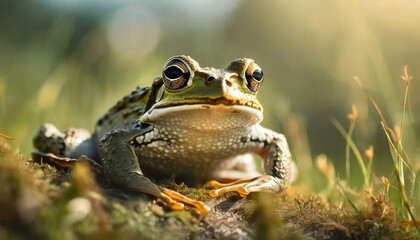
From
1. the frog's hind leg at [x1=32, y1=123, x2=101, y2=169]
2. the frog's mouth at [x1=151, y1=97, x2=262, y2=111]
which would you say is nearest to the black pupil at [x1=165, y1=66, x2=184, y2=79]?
the frog's mouth at [x1=151, y1=97, x2=262, y2=111]

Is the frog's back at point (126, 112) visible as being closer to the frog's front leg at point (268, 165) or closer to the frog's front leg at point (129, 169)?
the frog's front leg at point (129, 169)

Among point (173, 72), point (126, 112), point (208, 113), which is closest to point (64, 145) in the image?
point (126, 112)

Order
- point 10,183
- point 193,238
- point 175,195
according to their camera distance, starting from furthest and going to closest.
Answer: point 175,195, point 193,238, point 10,183

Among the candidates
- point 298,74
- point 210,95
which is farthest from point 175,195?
point 298,74

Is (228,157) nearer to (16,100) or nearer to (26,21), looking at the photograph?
(16,100)

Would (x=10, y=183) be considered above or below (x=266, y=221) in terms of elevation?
above

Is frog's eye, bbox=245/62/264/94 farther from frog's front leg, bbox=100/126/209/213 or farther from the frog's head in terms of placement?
frog's front leg, bbox=100/126/209/213

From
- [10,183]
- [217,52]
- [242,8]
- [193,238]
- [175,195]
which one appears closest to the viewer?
[10,183]
